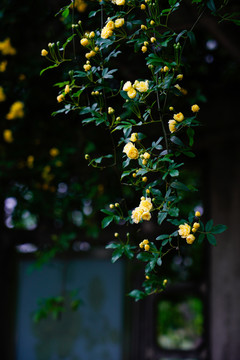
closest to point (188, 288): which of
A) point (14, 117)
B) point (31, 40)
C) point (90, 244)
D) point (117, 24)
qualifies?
point (90, 244)

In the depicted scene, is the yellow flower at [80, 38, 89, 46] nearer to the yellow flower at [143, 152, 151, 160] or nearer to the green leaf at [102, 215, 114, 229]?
the yellow flower at [143, 152, 151, 160]

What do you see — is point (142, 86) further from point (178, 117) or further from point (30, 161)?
point (30, 161)

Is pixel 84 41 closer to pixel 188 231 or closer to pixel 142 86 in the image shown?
pixel 142 86

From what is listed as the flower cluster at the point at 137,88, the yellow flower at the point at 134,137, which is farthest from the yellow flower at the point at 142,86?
the yellow flower at the point at 134,137

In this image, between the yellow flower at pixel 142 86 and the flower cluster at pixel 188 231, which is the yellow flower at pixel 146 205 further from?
the yellow flower at pixel 142 86

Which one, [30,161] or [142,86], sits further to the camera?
[30,161]

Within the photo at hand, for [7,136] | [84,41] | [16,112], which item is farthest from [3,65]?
[84,41]

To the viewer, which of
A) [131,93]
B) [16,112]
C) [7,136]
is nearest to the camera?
[131,93]

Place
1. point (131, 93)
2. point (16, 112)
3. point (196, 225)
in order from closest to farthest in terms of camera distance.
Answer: point (196, 225) → point (131, 93) → point (16, 112)

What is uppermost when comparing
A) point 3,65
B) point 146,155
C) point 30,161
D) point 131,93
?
point 3,65

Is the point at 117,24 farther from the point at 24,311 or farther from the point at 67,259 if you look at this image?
the point at 24,311

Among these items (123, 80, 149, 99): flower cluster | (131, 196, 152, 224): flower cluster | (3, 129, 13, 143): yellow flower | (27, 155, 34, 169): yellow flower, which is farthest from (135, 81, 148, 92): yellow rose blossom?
(3, 129, 13, 143): yellow flower

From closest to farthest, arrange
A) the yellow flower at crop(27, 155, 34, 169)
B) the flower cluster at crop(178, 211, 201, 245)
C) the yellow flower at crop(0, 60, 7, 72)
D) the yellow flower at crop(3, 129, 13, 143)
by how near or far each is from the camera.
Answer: the flower cluster at crop(178, 211, 201, 245) < the yellow flower at crop(0, 60, 7, 72) < the yellow flower at crop(27, 155, 34, 169) < the yellow flower at crop(3, 129, 13, 143)

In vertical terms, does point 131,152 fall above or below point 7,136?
below
